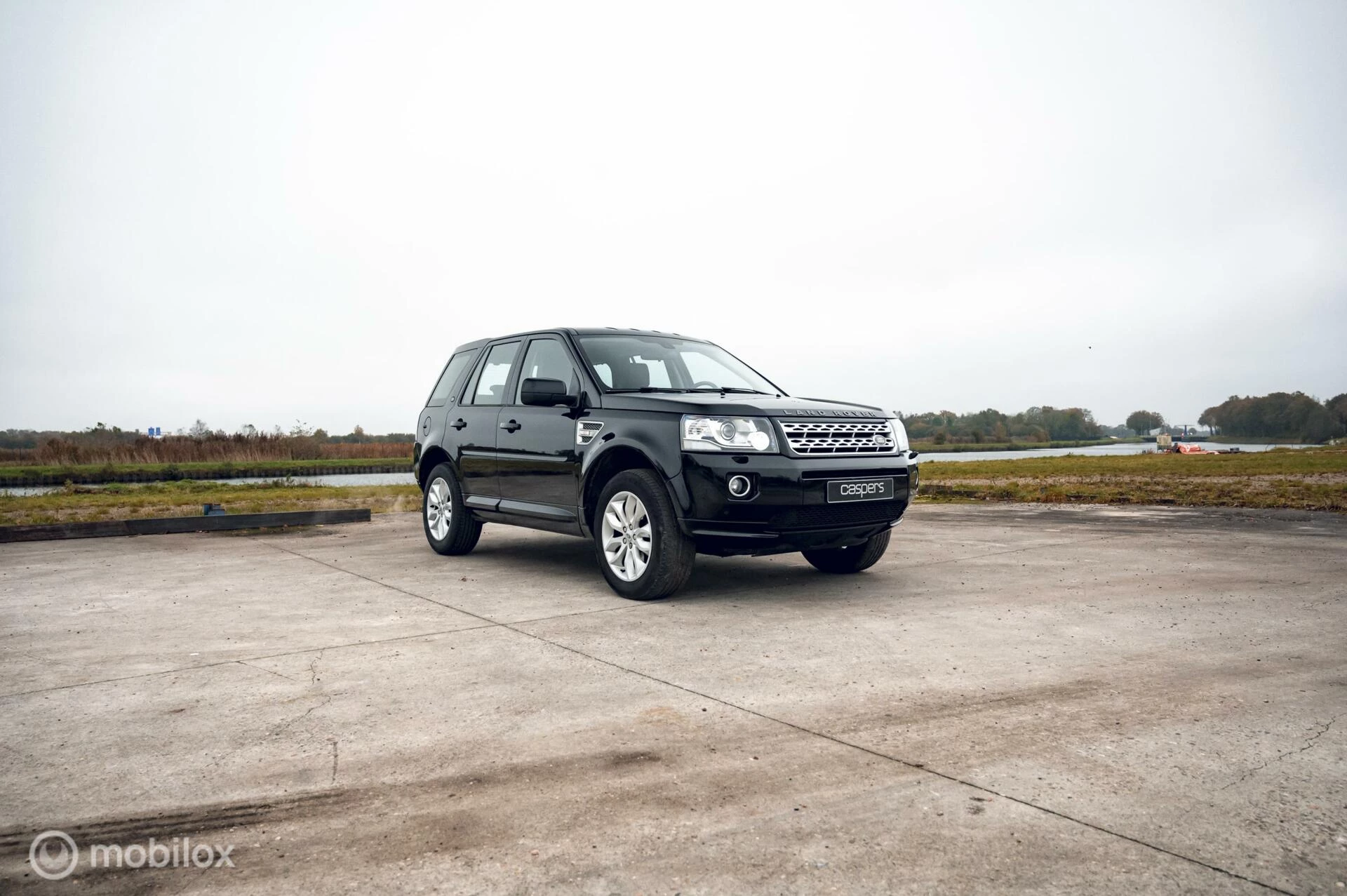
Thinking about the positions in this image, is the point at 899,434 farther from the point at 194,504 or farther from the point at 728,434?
the point at 194,504

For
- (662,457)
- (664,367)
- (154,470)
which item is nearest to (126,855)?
(662,457)

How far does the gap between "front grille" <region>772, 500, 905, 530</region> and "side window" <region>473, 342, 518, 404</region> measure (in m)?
3.17

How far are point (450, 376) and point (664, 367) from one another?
8.66 ft

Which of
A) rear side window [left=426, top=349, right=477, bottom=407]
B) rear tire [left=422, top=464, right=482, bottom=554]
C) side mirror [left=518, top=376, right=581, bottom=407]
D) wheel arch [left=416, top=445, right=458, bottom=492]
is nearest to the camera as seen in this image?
side mirror [left=518, top=376, right=581, bottom=407]

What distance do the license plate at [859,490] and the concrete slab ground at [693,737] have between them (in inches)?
27.4

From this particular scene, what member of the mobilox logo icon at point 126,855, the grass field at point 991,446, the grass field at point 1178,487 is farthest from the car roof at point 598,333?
the grass field at point 991,446

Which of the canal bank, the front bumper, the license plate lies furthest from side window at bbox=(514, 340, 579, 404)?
the canal bank

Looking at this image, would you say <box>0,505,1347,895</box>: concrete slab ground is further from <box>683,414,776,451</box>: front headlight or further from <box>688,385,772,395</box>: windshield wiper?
<box>688,385,772,395</box>: windshield wiper

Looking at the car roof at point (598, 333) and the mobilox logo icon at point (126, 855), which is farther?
the car roof at point (598, 333)

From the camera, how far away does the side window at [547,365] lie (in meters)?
7.30

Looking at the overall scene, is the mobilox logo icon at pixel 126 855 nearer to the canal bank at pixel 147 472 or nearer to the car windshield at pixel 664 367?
the car windshield at pixel 664 367

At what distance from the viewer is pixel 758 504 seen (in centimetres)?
590

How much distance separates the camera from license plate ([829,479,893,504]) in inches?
242

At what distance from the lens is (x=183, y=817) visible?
2740 millimetres
